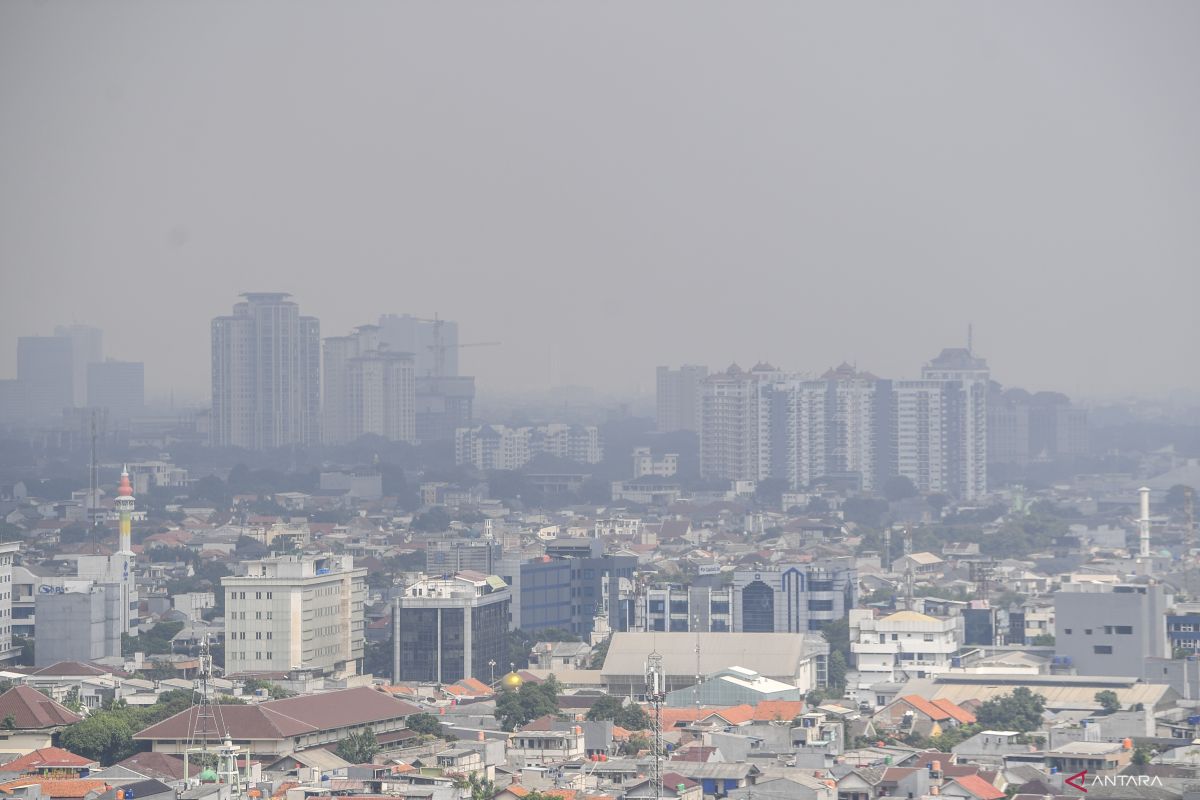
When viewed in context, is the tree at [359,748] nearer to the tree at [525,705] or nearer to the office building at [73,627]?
the tree at [525,705]

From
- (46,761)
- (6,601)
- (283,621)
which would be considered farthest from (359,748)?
(6,601)

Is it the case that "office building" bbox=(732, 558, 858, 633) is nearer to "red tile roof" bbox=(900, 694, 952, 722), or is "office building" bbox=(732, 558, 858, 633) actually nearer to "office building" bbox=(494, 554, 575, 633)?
"office building" bbox=(494, 554, 575, 633)

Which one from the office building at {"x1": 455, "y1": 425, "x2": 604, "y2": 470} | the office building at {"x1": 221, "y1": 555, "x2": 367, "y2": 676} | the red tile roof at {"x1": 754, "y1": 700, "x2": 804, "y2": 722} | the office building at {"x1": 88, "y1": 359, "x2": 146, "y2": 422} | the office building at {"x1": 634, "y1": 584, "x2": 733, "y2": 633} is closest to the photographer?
the red tile roof at {"x1": 754, "y1": 700, "x2": 804, "y2": 722}

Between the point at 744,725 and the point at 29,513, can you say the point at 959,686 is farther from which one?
the point at 29,513

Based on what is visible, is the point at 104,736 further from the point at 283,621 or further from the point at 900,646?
the point at 900,646

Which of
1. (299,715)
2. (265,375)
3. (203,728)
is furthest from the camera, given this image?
(265,375)

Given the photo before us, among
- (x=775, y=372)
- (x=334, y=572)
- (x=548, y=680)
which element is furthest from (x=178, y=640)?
(x=775, y=372)

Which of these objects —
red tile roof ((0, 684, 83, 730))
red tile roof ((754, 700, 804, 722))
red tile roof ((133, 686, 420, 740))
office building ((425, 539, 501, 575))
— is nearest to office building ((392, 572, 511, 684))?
office building ((425, 539, 501, 575))

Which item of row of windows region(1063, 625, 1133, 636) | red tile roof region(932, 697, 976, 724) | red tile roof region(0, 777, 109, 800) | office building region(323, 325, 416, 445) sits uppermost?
office building region(323, 325, 416, 445)
